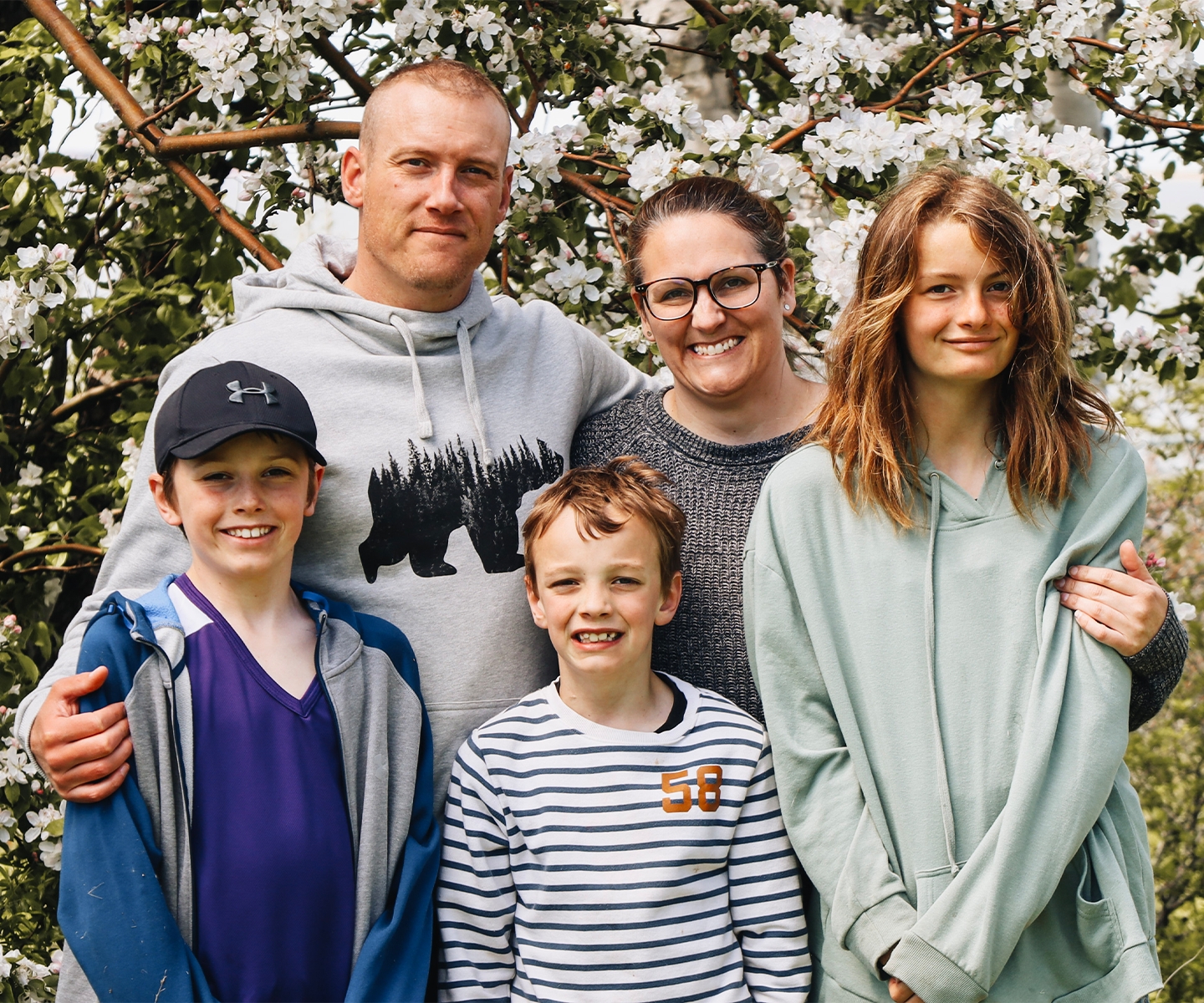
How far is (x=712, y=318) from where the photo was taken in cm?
246

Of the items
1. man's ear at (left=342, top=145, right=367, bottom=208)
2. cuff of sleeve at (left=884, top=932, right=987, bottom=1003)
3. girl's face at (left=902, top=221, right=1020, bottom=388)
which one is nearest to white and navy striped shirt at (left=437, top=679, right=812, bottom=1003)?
cuff of sleeve at (left=884, top=932, right=987, bottom=1003)

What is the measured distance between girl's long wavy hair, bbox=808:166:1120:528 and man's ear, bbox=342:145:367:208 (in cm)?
111

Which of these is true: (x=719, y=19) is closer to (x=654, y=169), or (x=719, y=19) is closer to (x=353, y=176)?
(x=654, y=169)

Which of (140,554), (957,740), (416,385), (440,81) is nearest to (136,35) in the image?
(440,81)

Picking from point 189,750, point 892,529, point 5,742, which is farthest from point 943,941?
point 5,742

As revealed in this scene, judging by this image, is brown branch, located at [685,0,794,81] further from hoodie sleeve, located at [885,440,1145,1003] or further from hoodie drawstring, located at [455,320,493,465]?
hoodie sleeve, located at [885,440,1145,1003]

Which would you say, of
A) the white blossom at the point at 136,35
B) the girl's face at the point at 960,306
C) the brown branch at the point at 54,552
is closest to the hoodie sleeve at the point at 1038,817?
the girl's face at the point at 960,306

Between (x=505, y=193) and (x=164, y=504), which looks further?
(x=505, y=193)

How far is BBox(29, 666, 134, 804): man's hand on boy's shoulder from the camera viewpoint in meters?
1.98

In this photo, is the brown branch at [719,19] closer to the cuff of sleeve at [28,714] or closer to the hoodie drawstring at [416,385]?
the hoodie drawstring at [416,385]

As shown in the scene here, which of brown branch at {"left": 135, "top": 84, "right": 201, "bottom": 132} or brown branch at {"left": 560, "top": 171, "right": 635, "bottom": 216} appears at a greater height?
brown branch at {"left": 135, "top": 84, "right": 201, "bottom": 132}

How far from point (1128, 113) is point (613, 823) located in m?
2.39

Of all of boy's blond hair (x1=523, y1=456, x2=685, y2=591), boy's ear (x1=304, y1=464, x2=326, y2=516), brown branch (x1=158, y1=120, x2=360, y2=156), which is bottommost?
boy's blond hair (x1=523, y1=456, x2=685, y2=591)

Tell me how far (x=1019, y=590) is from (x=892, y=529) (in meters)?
0.23
